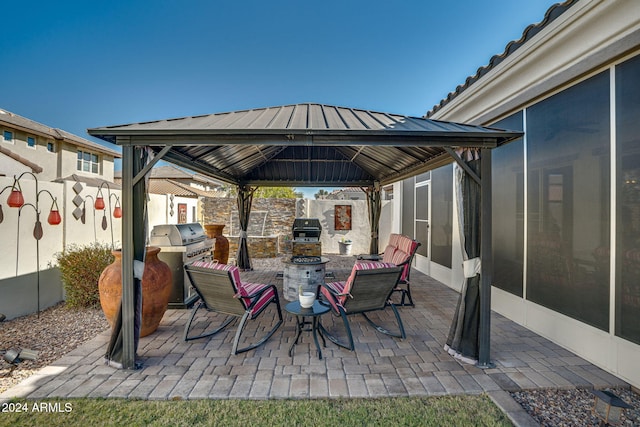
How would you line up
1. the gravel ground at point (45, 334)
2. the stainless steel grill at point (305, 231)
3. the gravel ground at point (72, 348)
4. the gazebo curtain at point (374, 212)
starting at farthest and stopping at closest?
the stainless steel grill at point (305, 231)
the gazebo curtain at point (374, 212)
the gravel ground at point (45, 334)
the gravel ground at point (72, 348)

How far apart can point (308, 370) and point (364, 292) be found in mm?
1059

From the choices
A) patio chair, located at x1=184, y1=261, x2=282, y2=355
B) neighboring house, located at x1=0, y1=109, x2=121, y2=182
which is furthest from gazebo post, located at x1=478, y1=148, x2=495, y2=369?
neighboring house, located at x1=0, y1=109, x2=121, y2=182

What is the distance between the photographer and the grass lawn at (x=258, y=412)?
211 centimetres

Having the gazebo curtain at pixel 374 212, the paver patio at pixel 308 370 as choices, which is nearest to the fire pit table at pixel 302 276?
the paver patio at pixel 308 370

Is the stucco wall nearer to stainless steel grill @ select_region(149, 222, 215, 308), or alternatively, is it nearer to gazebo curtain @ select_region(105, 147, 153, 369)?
stainless steel grill @ select_region(149, 222, 215, 308)

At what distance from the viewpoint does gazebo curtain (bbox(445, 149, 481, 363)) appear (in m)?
3.02

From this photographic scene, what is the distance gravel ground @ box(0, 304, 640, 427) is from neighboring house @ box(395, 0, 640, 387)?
0.73 m

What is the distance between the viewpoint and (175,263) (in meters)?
4.54

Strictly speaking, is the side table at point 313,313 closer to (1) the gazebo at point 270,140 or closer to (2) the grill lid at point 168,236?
(1) the gazebo at point 270,140

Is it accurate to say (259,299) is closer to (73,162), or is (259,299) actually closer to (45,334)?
(45,334)

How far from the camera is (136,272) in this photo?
115 inches

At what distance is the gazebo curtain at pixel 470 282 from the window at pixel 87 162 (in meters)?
17.4

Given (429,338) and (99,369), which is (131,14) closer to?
(99,369)

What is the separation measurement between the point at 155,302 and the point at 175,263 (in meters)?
1.06
